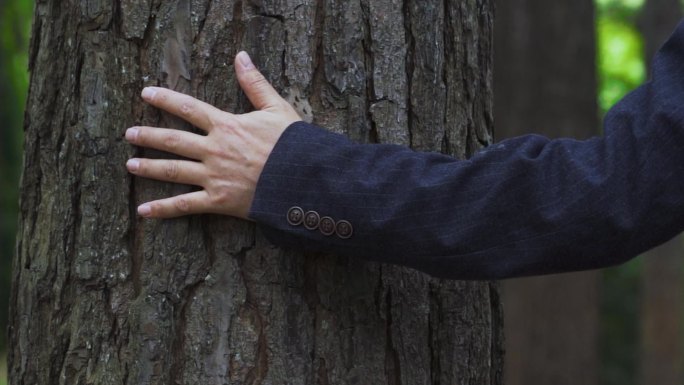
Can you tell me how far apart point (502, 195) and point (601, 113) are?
Result: 7.81 m

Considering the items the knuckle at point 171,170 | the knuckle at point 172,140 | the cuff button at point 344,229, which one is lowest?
the cuff button at point 344,229

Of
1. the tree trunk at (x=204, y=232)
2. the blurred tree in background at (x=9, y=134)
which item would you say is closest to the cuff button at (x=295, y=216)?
the tree trunk at (x=204, y=232)

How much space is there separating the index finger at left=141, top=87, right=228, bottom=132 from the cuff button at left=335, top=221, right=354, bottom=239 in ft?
1.14

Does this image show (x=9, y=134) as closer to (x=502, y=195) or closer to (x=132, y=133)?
(x=132, y=133)

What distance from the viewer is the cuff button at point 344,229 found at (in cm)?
185

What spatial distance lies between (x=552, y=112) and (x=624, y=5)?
9799mm

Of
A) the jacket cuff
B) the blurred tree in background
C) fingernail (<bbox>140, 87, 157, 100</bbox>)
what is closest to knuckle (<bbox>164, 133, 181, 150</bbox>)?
fingernail (<bbox>140, 87, 157, 100</bbox>)

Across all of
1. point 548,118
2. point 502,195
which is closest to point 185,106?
point 502,195

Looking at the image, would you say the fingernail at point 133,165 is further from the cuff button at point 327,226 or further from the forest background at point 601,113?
the forest background at point 601,113

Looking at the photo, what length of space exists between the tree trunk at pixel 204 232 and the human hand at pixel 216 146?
0.15 ft

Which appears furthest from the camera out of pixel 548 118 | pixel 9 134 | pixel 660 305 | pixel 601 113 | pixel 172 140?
pixel 9 134

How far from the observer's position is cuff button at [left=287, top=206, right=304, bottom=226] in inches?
73.5

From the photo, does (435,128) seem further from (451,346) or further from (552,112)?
(552,112)

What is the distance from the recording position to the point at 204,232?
1990 mm
